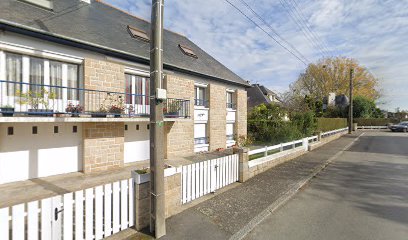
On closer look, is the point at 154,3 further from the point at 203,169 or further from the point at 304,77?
the point at 304,77

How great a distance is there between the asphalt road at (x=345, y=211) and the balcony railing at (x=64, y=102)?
6.45 meters

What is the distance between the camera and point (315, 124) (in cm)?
1609

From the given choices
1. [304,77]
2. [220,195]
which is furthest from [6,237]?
[304,77]

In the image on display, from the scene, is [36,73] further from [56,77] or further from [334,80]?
[334,80]

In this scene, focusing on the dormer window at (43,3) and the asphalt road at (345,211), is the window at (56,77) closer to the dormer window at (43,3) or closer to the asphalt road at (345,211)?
the dormer window at (43,3)

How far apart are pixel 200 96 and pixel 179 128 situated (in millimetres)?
3006

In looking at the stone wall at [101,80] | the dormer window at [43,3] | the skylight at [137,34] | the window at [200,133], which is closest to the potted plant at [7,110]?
the stone wall at [101,80]

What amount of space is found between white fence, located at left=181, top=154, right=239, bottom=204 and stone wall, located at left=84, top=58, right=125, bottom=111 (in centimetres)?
496

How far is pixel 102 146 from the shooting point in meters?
8.11

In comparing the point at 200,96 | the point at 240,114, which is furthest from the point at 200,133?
the point at 240,114

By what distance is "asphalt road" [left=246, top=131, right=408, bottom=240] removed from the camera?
3771 mm

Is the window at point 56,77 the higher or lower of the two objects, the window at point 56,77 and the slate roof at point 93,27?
the lower

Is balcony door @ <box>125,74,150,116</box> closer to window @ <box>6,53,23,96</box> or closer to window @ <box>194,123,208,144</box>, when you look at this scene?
window @ <box>6,53,23,96</box>

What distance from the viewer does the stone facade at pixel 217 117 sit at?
1332 cm
